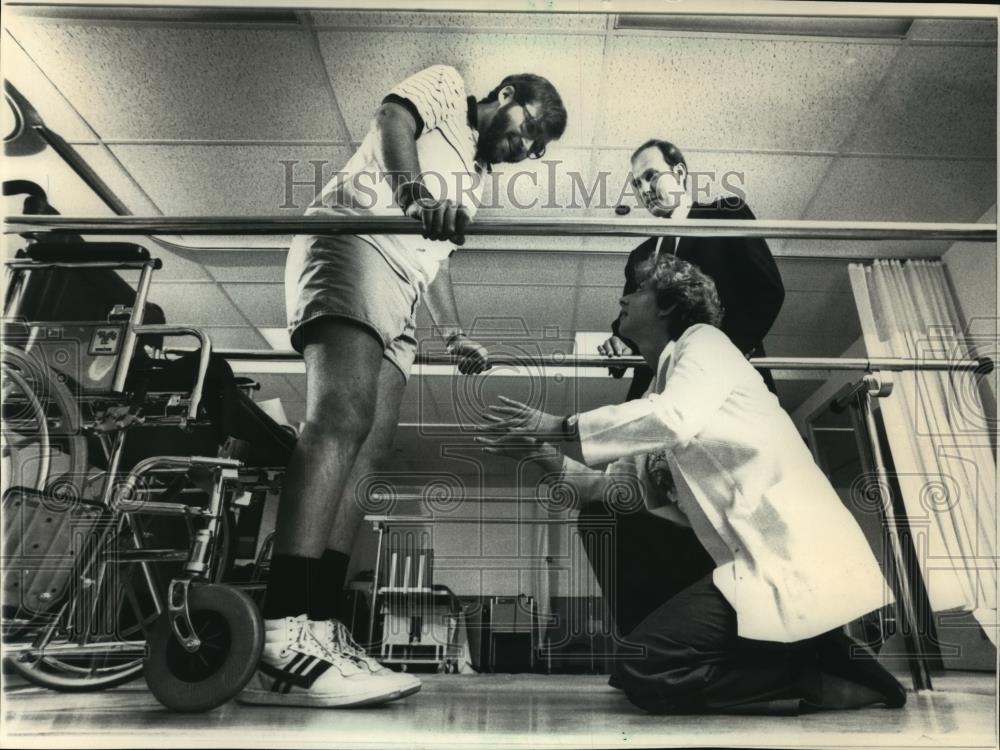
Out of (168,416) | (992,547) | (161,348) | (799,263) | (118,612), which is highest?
(799,263)

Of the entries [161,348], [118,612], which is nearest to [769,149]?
[161,348]

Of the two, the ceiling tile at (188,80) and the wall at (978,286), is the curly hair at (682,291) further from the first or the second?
the ceiling tile at (188,80)

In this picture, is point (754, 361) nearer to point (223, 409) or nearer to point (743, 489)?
point (743, 489)

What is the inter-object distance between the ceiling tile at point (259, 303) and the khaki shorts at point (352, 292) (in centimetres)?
2

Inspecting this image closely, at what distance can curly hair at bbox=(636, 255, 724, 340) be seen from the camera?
1.53 metres

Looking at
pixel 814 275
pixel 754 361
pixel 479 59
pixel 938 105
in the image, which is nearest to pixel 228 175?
pixel 479 59

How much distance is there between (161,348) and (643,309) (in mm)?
1030

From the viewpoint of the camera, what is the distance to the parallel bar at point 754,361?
1453mm

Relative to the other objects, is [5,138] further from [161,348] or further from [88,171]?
[161,348]

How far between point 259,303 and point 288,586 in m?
0.57

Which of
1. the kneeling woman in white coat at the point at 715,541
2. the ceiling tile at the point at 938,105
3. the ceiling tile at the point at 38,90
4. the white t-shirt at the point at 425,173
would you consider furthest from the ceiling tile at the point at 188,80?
the ceiling tile at the point at 938,105

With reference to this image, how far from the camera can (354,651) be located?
52.5 inches

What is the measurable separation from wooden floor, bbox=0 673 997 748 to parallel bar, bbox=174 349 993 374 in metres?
0.62

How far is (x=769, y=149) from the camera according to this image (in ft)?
5.36
